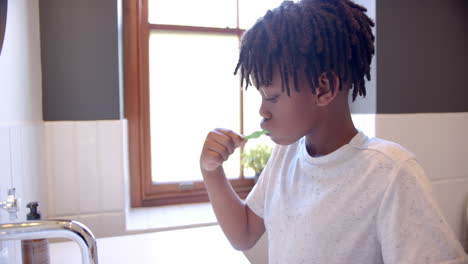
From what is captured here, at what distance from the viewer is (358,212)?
508mm

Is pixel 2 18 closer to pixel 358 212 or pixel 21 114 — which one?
pixel 21 114

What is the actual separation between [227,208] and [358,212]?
0.30 metres

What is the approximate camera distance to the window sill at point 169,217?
1225mm

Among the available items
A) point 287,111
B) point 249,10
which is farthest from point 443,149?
point 287,111

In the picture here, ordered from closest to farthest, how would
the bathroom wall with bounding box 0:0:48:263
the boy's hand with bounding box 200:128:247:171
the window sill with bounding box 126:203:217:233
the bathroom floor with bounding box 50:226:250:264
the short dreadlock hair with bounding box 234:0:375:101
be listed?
the short dreadlock hair with bounding box 234:0:375:101 → the boy's hand with bounding box 200:128:247:171 → the bathroom wall with bounding box 0:0:48:263 → the bathroom floor with bounding box 50:226:250:264 → the window sill with bounding box 126:203:217:233

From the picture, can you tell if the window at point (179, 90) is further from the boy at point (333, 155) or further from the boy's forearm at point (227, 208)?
the boy at point (333, 155)

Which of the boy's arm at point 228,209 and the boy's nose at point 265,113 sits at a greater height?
the boy's nose at point 265,113

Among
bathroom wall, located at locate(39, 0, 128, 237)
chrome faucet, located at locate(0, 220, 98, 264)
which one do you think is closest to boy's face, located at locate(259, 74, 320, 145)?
chrome faucet, located at locate(0, 220, 98, 264)

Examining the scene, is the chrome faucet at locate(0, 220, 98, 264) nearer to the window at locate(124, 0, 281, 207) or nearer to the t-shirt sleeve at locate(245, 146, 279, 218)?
the t-shirt sleeve at locate(245, 146, 279, 218)

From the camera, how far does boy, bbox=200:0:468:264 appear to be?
0.46 meters

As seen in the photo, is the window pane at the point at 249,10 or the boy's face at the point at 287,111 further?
the window pane at the point at 249,10

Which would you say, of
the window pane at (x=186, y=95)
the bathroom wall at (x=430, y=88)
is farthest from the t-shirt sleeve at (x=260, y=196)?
the window pane at (x=186, y=95)

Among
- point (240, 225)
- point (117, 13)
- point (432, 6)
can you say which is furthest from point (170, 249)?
point (432, 6)

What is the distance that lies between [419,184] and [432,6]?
1.24 metres
